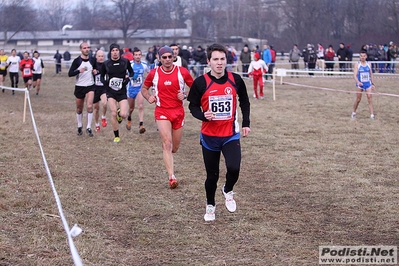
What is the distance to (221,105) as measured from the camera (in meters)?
7.01

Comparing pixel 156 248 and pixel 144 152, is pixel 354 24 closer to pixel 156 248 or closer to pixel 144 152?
pixel 144 152

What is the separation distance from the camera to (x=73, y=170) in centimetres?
1070

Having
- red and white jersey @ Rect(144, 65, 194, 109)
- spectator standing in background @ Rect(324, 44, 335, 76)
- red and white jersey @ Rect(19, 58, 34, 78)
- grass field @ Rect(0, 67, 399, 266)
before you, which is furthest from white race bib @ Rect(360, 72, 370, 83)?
spectator standing in background @ Rect(324, 44, 335, 76)

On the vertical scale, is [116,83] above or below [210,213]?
above

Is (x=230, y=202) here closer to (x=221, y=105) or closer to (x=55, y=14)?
(x=221, y=105)

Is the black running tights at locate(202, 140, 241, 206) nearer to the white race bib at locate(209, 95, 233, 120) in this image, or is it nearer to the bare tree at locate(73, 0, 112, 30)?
the white race bib at locate(209, 95, 233, 120)

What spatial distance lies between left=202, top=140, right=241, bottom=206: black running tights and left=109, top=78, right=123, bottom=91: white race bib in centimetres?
598

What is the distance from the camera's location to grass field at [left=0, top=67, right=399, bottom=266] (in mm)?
6289

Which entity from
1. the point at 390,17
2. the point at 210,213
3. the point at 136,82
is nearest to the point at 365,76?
the point at 136,82

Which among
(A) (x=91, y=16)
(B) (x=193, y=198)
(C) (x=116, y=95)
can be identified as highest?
(A) (x=91, y=16)

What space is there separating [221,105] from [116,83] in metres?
6.27

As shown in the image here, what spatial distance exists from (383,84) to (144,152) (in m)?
20.1

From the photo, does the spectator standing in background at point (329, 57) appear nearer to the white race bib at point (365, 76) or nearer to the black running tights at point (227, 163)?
the white race bib at point (365, 76)

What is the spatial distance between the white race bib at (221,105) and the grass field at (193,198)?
1254 millimetres
